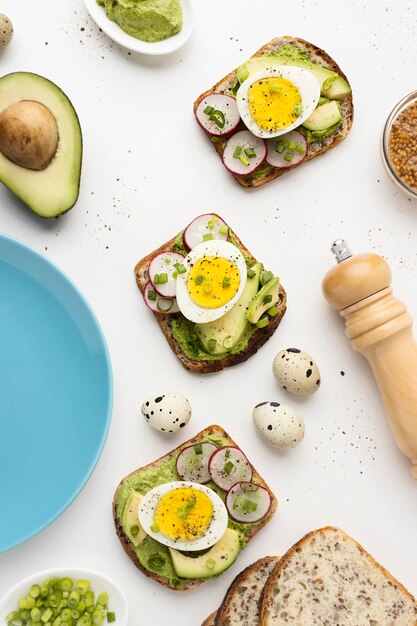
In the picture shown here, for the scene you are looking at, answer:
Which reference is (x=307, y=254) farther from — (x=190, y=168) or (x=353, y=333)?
(x=190, y=168)

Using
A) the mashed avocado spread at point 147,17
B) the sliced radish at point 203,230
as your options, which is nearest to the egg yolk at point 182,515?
the sliced radish at point 203,230

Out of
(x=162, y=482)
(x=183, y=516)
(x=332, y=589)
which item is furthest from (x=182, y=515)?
(x=332, y=589)

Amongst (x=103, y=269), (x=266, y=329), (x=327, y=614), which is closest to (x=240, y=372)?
(x=266, y=329)

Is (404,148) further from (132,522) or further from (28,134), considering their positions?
(132,522)

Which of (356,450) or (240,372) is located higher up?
(240,372)

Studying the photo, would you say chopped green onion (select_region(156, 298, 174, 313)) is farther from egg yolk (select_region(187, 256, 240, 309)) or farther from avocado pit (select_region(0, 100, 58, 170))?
avocado pit (select_region(0, 100, 58, 170))

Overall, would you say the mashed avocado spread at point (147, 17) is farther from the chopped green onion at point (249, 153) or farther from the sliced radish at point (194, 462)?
the sliced radish at point (194, 462)

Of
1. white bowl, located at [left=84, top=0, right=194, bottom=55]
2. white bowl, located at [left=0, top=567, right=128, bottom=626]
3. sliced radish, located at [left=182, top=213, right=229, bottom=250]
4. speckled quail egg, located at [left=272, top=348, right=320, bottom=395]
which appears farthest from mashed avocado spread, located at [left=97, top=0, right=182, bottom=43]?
white bowl, located at [left=0, top=567, right=128, bottom=626]
